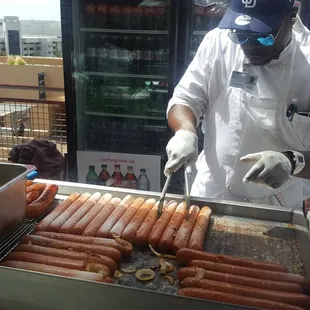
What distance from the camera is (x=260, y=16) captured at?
1.92m

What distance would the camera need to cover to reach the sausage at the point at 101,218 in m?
1.76

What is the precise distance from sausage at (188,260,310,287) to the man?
1.52 ft

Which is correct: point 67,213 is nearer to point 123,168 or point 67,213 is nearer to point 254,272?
point 254,272

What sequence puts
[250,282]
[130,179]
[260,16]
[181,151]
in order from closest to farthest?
[250,282] < [260,16] < [181,151] < [130,179]

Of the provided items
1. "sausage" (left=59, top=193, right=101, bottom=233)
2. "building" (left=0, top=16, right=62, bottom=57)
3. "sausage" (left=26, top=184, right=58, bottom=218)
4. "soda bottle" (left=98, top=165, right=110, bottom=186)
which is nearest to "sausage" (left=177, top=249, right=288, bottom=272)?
"sausage" (left=59, top=193, right=101, bottom=233)

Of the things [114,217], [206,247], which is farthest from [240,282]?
[114,217]

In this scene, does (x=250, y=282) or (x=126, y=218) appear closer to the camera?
(x=250, y=282)

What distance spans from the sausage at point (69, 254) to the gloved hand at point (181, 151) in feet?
2.03

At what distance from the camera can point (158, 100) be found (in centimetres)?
436

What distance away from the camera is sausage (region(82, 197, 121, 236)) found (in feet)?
5.78

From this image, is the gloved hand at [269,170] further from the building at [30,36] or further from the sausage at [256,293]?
the building at [30,36]

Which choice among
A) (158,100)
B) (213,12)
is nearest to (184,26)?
(213,12)

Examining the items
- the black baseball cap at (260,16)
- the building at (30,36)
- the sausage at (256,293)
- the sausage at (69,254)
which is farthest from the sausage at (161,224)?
the building at (30,36)

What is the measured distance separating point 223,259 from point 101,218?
599 millimetres
